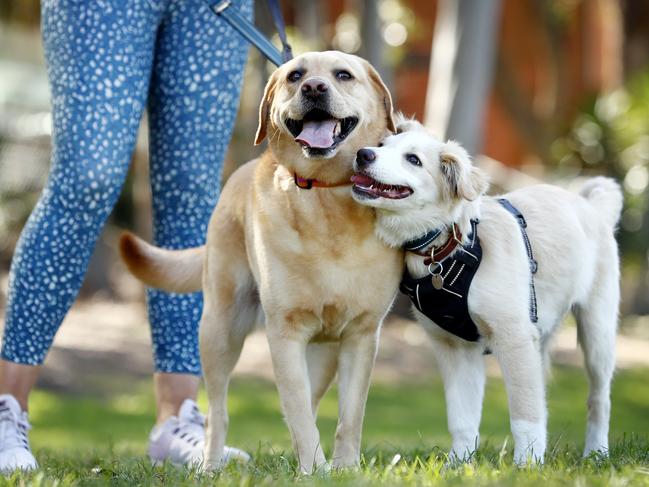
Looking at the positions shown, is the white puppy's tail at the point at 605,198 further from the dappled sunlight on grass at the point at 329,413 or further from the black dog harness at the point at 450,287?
the dappled sunlight on grass at the point at 329,413

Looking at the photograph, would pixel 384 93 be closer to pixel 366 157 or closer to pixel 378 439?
pixel 366 157

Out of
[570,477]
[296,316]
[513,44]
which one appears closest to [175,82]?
[296,316]

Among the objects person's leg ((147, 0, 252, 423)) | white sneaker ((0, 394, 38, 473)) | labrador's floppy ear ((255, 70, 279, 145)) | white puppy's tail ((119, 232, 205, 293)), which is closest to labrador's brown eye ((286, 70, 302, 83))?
labrador's floppy ear ((255, 70, 279, 145))

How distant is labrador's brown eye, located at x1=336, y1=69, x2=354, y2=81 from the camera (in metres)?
3.44

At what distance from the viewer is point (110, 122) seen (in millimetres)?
3713

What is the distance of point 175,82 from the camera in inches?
154

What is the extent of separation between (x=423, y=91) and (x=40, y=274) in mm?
14265

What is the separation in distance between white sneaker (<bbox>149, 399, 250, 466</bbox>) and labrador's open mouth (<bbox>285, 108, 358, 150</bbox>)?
48.7 inches

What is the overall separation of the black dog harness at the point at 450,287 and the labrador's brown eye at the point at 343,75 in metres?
0.58

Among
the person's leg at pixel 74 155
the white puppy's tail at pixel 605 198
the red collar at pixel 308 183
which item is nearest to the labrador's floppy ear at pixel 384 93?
the red collar at pixel 308 183

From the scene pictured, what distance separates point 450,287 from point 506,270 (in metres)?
0.21

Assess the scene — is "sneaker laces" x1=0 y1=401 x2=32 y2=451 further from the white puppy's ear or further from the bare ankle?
the white puppy's ear

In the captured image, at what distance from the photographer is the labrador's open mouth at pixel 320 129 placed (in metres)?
3.30

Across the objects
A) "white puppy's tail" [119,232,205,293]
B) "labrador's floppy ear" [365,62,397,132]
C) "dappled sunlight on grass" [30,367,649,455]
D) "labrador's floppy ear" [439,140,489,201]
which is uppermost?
"labrador's floppy ear" [365,62,397,132]
